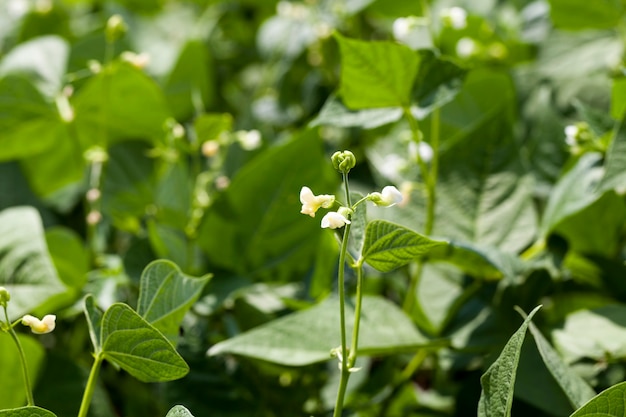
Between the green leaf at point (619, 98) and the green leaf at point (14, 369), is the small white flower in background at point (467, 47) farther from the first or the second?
the green leaf at point (14, 369)

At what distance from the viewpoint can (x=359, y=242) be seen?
0.59 m

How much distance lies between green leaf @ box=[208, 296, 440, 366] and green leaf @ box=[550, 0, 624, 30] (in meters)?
0.46

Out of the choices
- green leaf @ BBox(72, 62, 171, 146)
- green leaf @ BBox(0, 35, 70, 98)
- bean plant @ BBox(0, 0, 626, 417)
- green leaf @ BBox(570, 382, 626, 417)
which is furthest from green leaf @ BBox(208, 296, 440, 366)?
green leaf @ BBox(0, 35, 70, 98)

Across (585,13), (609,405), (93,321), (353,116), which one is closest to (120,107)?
(353,116)

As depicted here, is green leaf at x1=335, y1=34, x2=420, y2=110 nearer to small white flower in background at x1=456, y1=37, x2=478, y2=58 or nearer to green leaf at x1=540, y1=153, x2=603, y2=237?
green leaf at x1=540, y1=153, x2=603, y2=237

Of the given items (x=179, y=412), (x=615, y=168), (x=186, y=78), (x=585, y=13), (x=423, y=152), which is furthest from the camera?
(x=186, y=78)

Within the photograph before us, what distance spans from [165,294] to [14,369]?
24 cm

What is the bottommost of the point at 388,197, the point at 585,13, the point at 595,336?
the point at 595,336

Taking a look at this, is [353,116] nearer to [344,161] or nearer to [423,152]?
[423,152]

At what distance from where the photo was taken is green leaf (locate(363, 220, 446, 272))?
0.55 metres

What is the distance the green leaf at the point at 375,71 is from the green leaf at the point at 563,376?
26 cm

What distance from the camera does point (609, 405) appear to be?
19.9 inches

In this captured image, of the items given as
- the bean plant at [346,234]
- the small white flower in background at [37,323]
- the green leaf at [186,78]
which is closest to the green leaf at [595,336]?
the bean plant at [346,234]

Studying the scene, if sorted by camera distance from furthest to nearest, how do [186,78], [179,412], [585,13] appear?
[186,78] → [585,13] → [179,412]
